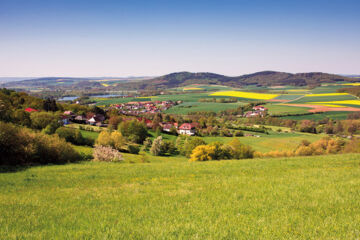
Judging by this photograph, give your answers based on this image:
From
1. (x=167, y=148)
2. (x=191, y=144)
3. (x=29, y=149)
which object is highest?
(x=29, y=149)

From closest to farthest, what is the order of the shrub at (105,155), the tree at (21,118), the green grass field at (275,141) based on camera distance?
the shrub at (105,155)
the tree at (21,118)
the green grass field at (275,141)

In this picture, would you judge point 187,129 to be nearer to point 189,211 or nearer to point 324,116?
point 324,116

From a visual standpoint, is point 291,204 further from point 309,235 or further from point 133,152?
point 133,152

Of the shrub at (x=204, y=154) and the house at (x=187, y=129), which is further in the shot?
the house at (x=187, y=129)

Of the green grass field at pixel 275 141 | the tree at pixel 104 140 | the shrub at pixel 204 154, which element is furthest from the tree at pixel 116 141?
the green grass field at pixel 275 141

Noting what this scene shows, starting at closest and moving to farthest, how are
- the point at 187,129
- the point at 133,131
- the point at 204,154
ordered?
the point at 204,154, the point at 133,131, the point at 187,129

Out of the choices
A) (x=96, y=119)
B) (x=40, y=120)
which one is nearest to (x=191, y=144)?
(x=40, y=120)

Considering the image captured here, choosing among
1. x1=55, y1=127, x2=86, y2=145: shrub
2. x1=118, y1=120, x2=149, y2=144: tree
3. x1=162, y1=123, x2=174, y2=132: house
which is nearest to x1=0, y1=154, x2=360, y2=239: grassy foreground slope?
x1=55, y1=127, x2=86, y2=145: shrub

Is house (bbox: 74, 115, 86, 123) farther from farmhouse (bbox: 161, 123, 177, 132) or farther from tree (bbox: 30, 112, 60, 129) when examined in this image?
farmhouse (bbox: 161, 123, 177, 132)

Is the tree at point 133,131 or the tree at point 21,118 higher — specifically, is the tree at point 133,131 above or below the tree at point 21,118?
below

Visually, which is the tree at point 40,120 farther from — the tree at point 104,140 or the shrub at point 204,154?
the shrub at point 204,154

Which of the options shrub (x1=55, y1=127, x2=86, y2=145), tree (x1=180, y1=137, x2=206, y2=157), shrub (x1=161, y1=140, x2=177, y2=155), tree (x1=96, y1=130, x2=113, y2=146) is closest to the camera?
shrub (x1=55, y1=127, x2=86, y2=145)

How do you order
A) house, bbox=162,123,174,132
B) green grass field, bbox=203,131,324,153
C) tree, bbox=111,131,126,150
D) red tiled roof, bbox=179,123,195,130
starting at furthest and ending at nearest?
red tiled roof, bbox=179,123,195,130
house, bbox=162,123,174,132
green grass field, bbox=203,131,324,153
tree, bbox=111,131,126,150

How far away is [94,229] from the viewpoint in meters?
6.44
